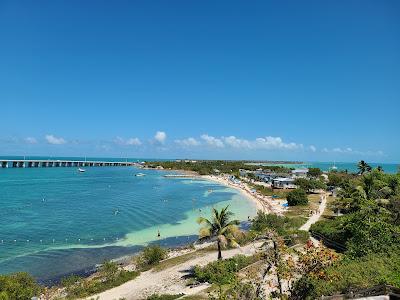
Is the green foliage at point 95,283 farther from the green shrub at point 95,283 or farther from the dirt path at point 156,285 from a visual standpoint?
the dirt path at point 156,285

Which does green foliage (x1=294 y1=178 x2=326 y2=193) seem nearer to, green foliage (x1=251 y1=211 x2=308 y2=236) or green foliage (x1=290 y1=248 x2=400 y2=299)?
green foliage (x1=251 y1=211 x2=308 y2=236)

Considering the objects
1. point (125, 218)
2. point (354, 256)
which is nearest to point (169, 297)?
point (354, 256)

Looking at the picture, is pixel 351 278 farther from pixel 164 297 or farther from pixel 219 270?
pixel 164 297

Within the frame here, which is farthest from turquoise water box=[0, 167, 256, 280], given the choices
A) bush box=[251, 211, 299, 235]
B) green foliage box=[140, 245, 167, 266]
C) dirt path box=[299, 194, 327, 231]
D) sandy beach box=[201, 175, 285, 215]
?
dirt path box=[299, 194, 327, 231]

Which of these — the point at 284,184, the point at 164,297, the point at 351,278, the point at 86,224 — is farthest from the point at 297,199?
the point at 351,278

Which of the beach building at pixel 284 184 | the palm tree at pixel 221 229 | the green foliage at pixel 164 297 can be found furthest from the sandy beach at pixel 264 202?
the green foliage at pixel 164 297

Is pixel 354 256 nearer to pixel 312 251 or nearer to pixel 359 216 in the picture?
pixel 359 216
